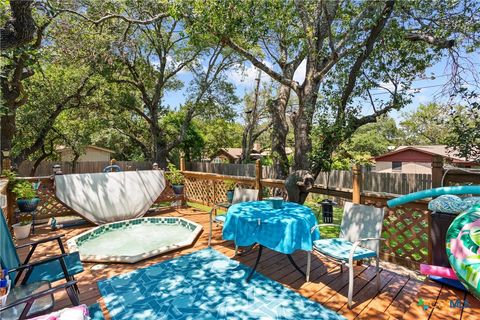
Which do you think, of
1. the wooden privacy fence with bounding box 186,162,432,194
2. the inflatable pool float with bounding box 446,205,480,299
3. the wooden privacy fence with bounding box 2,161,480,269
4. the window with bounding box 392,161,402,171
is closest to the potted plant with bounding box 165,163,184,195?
the wooden privacy fence with bounding box 2,161,480,269

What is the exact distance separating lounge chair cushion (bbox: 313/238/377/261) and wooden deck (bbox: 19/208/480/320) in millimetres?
472

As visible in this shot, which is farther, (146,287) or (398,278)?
(398,278)

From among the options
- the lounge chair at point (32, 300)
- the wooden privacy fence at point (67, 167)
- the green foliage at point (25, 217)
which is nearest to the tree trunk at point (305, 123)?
the lounge chair at point (32, 300)

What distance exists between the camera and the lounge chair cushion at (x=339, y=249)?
2.73m

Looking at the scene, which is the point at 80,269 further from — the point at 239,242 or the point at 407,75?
the point at 407,75

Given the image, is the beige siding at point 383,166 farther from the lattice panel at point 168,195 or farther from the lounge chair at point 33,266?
the lounge chair at point 33,266

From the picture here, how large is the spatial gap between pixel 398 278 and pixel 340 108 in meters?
2.72

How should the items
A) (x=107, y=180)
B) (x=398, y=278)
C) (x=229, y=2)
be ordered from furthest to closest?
1. (x=107, y=180)
2. (x=229, y=2)
3. (x=398, y=278)

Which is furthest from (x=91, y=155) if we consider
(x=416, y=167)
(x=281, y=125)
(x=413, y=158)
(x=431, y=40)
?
(x=416, y=167)

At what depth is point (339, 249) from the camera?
2.95 metres

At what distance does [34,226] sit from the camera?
533 cm

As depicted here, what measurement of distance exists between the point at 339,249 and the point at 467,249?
1.44m

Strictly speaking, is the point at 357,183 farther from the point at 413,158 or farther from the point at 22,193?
the point at 413,158

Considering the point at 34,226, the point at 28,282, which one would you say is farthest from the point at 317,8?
the point at 34,226
